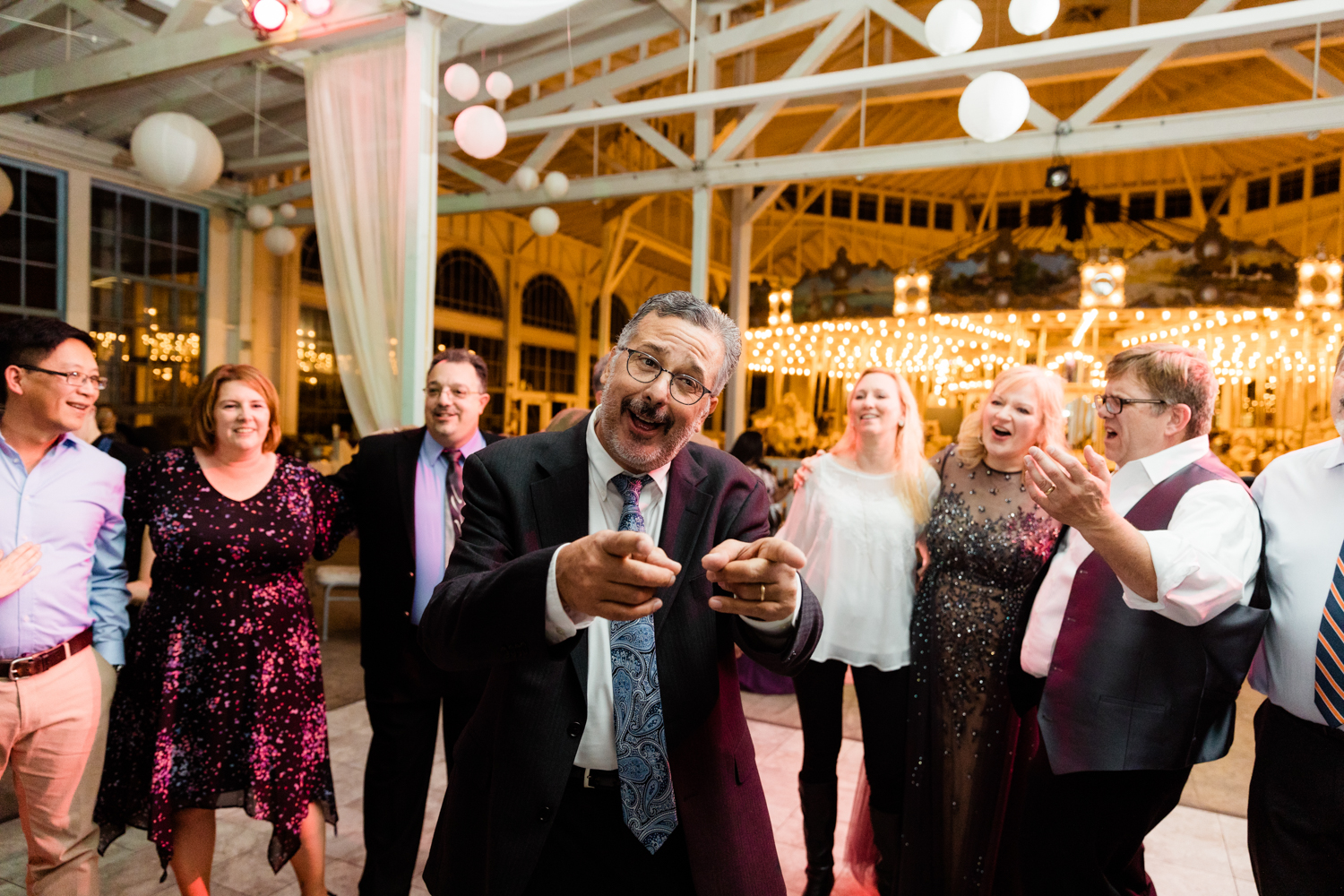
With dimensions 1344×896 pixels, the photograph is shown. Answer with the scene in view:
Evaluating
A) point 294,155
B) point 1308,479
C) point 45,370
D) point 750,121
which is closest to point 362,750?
point 45,370

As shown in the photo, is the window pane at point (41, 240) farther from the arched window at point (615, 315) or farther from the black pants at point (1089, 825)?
the arched window at point (615, 315)

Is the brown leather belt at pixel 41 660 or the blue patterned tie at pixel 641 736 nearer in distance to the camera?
the blue patterned tie at pixel 641 736

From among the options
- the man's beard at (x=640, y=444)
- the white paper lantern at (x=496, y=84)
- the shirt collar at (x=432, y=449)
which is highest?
the white paper lantern at (x=496, y=84)

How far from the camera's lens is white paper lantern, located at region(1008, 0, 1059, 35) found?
3426mm

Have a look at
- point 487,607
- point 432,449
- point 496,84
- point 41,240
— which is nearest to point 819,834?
point 432,449

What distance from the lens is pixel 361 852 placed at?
2.83 meters

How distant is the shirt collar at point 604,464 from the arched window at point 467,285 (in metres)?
13.2

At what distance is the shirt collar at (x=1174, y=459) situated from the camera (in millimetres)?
1811

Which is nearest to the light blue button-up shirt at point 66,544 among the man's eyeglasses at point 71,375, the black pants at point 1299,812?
the man's eyeglasses at point 71,375

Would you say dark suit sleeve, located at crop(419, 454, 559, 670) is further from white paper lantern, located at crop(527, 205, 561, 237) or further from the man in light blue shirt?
white paper lantern, located at crop(527, 205, 561, 237)

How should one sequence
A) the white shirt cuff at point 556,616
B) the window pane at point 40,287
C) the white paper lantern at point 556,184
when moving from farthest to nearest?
the window pane at point 40,287 < the white paper lantern at point 556,184 < the white shirt cuff at point 556,616

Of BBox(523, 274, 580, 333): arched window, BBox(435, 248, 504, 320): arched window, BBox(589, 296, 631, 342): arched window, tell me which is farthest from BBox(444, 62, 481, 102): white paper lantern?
BBox(589, 296, 631, 342): arched window

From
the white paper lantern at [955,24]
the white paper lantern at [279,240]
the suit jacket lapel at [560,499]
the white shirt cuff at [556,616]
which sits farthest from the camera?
the white paper lantern at [279,240]

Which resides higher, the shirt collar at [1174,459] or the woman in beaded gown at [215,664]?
the shirt collar at [1174,459]
